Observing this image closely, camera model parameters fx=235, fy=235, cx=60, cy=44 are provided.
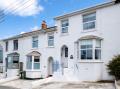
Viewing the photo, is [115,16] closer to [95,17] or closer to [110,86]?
[95,17]

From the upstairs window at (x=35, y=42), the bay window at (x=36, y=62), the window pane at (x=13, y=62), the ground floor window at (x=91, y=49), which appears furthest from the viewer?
the window pane at (x=13, y=62)

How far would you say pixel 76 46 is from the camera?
25781 millimetres

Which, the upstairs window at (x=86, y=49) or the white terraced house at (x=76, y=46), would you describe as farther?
the upstairs window at (x=86, y=49)

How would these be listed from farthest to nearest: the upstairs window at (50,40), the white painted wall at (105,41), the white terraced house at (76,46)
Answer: the upstairs window at (50,40) < the white terraced house at (76,46) < the white painted wall at (105,41)

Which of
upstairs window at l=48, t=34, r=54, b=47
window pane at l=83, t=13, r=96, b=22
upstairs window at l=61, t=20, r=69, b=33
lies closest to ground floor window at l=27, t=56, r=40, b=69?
upstairs window at l=48, t=34, r=54, b=47

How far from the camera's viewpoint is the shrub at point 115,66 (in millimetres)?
20188

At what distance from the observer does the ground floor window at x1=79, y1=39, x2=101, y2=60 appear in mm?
22922

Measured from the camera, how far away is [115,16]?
2214 centimetres

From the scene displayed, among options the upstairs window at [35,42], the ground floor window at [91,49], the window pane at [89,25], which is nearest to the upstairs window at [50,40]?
the upstairs window at [35,42]

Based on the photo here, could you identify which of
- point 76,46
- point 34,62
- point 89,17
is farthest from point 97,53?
point 34,62

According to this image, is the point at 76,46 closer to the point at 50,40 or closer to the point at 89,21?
the point at 89,21

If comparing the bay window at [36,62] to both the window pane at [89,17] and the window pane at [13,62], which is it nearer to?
the window pane at [13,62]

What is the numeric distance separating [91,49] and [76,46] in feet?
9.39

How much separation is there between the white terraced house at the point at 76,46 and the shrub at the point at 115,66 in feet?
4.42
